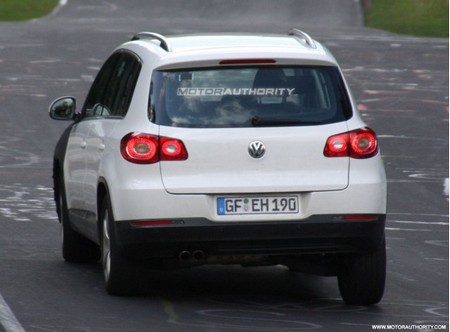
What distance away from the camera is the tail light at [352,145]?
360 inches

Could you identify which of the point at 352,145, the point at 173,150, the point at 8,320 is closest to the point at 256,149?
the point at 173,150

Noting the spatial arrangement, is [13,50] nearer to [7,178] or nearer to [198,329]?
[7,178]

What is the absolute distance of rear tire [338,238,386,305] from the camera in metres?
9.40

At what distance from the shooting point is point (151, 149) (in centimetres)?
907

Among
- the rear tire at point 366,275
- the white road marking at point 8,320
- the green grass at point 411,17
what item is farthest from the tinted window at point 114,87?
the green grass at point 411,17

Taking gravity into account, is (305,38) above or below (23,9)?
above

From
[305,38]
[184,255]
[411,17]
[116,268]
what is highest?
[305,38]

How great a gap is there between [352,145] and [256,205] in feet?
2.38

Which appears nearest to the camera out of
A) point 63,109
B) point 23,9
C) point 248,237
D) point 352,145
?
point 248,237

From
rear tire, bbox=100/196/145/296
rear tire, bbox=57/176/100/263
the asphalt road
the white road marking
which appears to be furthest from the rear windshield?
rear tire, bbox=57/176/100/263

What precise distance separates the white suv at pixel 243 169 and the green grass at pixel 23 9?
43.6 meters

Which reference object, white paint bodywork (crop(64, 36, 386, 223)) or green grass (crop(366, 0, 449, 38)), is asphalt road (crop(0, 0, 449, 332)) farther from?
green grass (crop(366, 0, 449, 38))

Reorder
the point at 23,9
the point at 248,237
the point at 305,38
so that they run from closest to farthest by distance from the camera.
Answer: the point at 248,237
the point at 305,38
the point at 23,9

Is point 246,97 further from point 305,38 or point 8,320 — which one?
point 8,320
